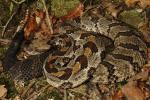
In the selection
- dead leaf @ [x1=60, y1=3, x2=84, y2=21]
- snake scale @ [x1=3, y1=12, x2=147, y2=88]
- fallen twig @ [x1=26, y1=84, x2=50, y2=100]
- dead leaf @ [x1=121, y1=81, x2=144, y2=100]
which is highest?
dead leaf @ [x1=60, y1=3, x2=84, y2=21]

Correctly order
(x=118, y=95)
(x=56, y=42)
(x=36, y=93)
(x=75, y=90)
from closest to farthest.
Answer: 1. (x=118, y=95)
2. (x=75, y=90)
3. (x=36, y=93)
4. (x=56, y=42)

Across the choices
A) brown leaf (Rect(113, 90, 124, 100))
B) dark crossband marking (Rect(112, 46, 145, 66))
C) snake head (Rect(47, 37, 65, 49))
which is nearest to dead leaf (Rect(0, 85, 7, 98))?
snake head (Rect(47, 37, 65, 49))

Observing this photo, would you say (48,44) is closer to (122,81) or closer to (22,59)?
(22,59)

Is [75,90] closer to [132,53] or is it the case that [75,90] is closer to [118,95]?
[118,95]

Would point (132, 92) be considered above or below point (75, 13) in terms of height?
below

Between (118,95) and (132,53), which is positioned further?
(132,53)

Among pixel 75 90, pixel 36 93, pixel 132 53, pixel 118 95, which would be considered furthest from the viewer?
pixel 132 53

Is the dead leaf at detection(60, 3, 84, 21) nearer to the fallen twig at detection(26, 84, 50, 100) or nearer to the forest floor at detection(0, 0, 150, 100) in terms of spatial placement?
the forest floor at detection(0, 0, 150, 100)

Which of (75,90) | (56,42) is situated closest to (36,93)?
(75,90)

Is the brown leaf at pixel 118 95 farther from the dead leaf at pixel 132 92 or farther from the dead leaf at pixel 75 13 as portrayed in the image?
the dead leaf at pixel 75 13
